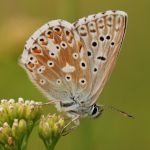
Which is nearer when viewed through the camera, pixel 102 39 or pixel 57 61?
pixel 102 39

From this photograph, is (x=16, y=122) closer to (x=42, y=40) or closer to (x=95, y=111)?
(x=95, y=111)

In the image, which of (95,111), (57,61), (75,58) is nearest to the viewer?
(95,111)

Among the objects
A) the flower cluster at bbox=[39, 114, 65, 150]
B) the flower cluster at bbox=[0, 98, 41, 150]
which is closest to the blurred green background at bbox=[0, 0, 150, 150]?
the flower cluster at bbox=[39, 114, 65, 150]

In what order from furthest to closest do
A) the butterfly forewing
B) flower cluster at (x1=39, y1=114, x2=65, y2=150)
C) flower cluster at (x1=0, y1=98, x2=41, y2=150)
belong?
1. the butterfly forewing
2. flower cluster at (x1=39, y1=114, x2=65, y2=150)
3. flower cluster at (x1=0, y1=98, x2=41, y2=150)

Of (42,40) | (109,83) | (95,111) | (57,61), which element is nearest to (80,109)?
(95,111)

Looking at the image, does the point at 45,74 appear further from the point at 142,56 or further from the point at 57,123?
the point at 142,56

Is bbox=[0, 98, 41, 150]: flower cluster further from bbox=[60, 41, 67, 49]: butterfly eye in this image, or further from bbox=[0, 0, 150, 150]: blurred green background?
bbox=[0, 0, 150, 150]: blurred green background

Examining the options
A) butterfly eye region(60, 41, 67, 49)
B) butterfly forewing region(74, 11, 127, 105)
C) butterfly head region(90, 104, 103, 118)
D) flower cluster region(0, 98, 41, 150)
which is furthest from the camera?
butterfly eye region(60, 41, 67, 49)
